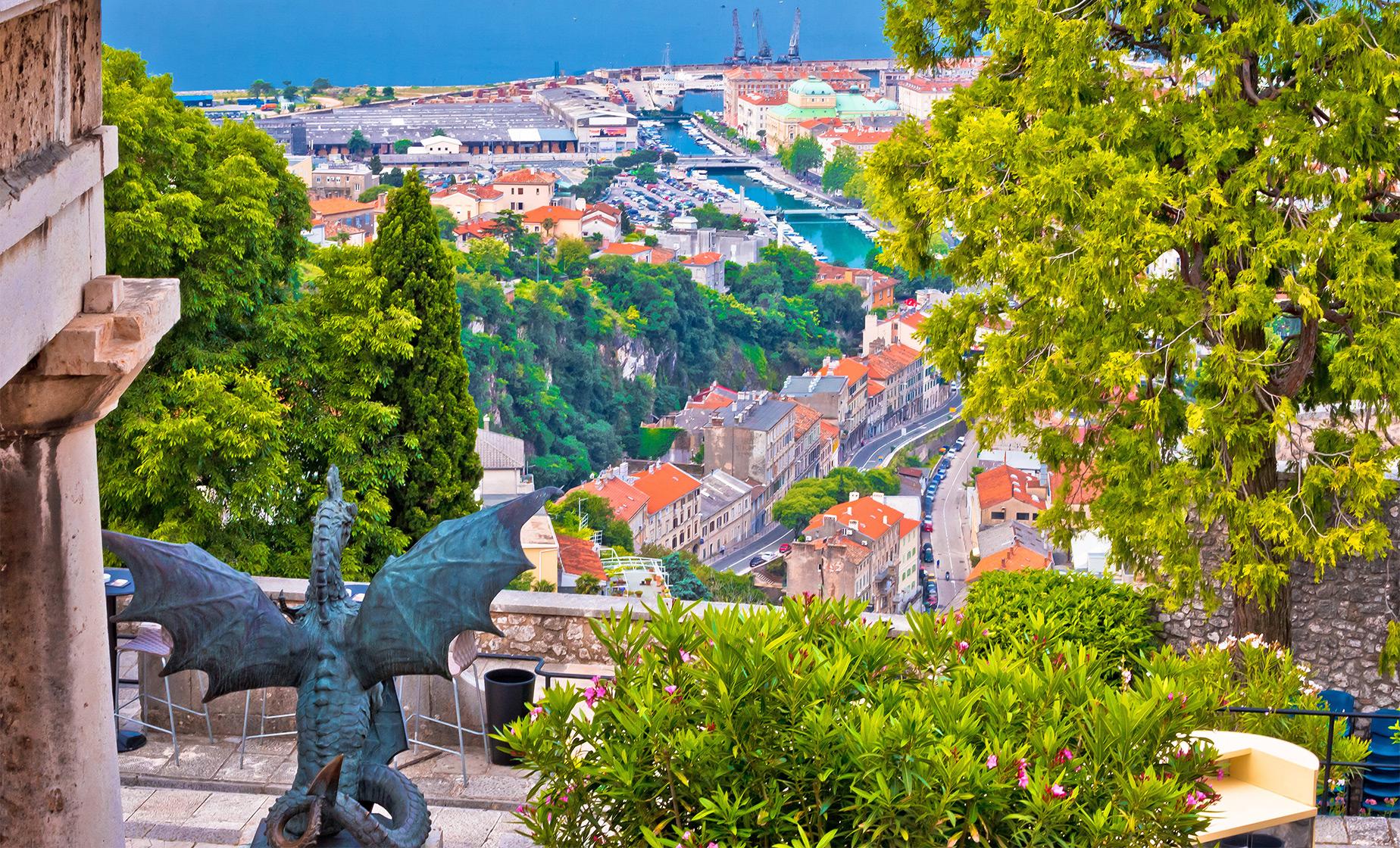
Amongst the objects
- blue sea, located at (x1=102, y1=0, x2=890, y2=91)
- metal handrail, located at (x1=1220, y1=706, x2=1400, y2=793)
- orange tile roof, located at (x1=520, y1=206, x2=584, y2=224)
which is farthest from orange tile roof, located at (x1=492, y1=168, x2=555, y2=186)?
metal handrail, located at (x1=1220, y1=706, x2=1400, y2=793)

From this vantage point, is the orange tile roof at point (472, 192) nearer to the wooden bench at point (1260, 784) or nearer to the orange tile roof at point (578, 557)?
the orange tile roof at point (578, 557)

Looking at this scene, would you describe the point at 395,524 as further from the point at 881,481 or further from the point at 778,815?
the point at 881,481

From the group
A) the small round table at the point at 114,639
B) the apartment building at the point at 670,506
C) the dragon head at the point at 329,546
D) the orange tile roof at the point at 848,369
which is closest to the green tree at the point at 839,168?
the orange tile roof at the point at 848,369

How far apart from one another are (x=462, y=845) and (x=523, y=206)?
315 ft

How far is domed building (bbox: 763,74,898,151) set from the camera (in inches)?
5571

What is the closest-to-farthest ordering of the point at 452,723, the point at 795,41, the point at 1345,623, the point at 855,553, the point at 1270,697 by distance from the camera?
the point at 1270,697, the point at 452,723, the point at 1345,623, the point at 855,553, the point at 795,41

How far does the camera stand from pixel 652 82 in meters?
170

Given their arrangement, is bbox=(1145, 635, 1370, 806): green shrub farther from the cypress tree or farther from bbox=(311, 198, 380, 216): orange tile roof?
bbox=(311, 198, 380, 216): orange tile roof

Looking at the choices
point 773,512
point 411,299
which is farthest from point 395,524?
point 773,512

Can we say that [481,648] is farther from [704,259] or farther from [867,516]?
[704,259]

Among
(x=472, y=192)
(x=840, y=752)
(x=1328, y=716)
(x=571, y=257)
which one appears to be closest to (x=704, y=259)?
(x=571, y=257)

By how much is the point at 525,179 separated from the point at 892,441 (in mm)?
32892

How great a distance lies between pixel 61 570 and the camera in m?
3.50

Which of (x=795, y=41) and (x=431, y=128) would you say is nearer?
(x=431, y=128)
